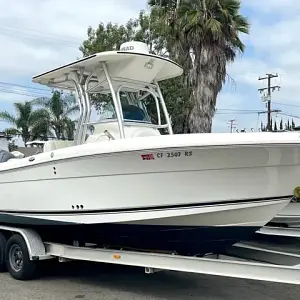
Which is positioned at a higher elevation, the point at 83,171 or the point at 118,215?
the point at 83,171

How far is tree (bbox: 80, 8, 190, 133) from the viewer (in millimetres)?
17203

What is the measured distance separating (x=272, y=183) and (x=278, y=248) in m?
1.36

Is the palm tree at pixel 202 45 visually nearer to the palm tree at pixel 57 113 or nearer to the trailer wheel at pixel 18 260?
the palm tree at pixel 57 113

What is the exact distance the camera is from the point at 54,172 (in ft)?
21.5

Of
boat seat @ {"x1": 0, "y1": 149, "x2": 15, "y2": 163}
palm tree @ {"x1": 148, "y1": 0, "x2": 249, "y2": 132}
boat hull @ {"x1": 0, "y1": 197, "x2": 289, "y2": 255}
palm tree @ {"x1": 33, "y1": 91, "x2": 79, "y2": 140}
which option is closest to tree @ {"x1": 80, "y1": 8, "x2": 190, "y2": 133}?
palm tree @ {"x1": 148, "y1": 0, "x2": 249, "y2": 132}

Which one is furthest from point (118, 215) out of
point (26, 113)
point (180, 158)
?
point (26, 113)

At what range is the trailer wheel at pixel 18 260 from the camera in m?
7.16

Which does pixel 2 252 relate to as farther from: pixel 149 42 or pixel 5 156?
pixel 149 42

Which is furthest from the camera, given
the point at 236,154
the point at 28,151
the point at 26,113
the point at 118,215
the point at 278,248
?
the point at 26,113

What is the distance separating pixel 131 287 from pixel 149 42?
41.0ft

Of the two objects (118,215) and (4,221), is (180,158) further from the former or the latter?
(4,221)

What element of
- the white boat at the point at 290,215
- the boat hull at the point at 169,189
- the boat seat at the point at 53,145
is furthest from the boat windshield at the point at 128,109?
the white boat at the point at 290,215

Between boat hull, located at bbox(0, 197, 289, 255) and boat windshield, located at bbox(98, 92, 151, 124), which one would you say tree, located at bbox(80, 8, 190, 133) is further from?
boat hull, located at bbox(0, 197, 289, 255)

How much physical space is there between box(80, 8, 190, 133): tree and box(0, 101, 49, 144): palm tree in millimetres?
8939
